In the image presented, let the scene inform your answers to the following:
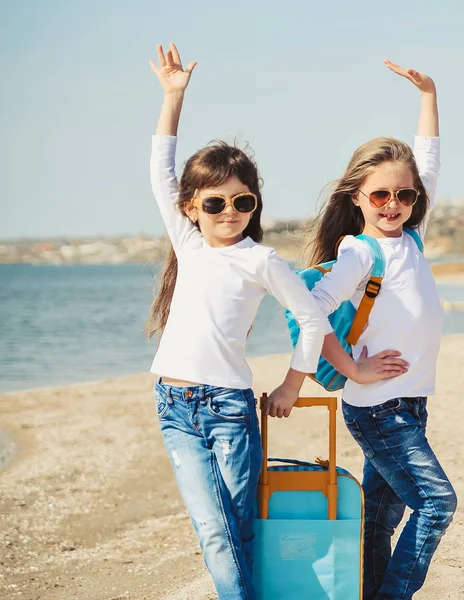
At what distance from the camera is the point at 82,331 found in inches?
1107

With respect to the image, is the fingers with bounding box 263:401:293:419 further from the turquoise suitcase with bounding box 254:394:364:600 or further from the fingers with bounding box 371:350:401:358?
the fingers with bounding box 371:350:401:358

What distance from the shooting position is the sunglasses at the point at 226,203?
3.13 metres

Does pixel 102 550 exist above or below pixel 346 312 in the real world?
below

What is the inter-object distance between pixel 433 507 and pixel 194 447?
2.74ft

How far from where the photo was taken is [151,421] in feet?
29.5

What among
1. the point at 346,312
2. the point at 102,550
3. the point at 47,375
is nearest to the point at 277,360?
the point at 47,375

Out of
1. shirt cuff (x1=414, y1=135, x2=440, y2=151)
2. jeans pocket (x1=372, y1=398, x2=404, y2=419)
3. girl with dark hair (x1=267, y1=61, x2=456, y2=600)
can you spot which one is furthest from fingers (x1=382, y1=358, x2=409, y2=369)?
shirt cuff (x1=414, y1=135, x2=440, y2=151)

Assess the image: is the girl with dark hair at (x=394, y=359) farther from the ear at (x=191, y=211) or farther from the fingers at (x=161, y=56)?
the fingers at (x=161, y=56)

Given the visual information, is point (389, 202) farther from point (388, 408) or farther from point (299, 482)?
point (299, 482)

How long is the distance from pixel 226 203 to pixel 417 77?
3.65ft

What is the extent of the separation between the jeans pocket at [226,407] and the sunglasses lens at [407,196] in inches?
36.2

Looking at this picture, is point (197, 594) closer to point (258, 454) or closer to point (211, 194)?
point (258, 454)

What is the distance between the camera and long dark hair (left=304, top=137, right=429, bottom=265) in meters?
3.41

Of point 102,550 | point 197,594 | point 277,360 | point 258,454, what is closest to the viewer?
point 258,454
